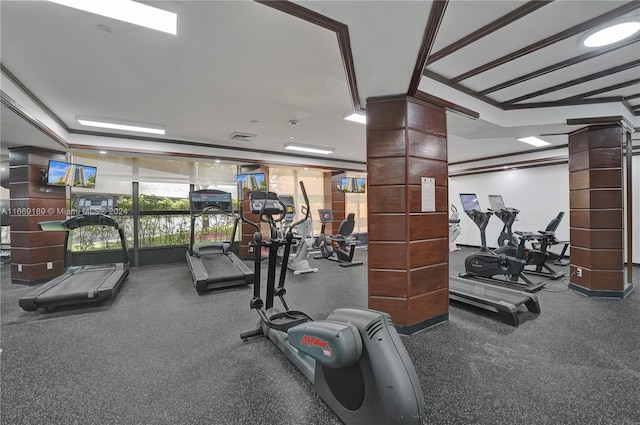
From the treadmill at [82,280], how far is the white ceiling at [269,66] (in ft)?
4.16

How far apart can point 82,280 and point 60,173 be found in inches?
83.9

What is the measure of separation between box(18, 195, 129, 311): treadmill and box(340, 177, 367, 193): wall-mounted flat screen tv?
5919 mm

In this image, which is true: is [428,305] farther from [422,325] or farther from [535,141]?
[535,141]

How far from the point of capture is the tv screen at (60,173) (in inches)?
187

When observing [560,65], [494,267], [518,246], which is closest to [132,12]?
[560,65]

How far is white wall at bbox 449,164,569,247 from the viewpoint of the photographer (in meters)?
6.84

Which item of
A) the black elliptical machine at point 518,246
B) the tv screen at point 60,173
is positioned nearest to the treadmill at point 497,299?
the black elliptical machine at point 518,246

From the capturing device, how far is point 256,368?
2.26 meters

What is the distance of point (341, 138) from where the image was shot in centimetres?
587

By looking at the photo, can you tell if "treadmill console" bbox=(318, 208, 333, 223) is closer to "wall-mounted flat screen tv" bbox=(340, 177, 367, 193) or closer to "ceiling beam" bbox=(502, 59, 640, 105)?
"wall-mounted flat screen tv" bbox=(340, 177, 367, 193)

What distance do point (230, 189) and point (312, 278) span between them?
3758 millimetres

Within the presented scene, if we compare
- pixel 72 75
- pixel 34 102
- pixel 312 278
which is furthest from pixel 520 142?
pixel 34 102

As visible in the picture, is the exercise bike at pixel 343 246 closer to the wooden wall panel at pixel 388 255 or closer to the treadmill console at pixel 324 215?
the treadmill console at pixel 324 215

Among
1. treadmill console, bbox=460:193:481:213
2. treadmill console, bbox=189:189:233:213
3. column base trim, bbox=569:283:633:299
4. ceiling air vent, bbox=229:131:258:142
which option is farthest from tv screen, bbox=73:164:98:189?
column base trim, bbox=569:283:633:299
